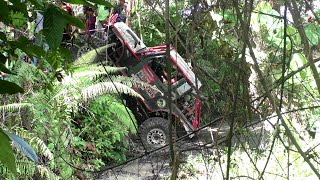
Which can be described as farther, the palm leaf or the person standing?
the palm leaf

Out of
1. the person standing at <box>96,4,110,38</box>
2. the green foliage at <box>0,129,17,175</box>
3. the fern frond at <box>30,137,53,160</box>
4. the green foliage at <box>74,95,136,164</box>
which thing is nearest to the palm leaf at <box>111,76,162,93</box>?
the green foliage at <box>74,95,136,164</box>

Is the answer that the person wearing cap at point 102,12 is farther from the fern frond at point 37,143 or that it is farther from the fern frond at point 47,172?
the fern frond at point 47,172

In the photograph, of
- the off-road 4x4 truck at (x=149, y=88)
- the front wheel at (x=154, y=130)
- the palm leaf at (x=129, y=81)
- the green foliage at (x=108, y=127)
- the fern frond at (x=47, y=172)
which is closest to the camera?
the fern frond at (x=47, y=172)

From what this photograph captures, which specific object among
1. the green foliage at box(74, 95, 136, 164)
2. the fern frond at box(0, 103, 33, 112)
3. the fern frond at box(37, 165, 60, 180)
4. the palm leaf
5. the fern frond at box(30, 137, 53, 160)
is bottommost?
the fern frond at box(37, 165, 60, 180)

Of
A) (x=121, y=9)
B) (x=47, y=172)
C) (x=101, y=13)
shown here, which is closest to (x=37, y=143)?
(x=47, y=172)

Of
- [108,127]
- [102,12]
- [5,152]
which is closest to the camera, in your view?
[5,152]

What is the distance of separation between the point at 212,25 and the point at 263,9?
28 centimetres

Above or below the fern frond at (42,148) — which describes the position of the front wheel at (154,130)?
above

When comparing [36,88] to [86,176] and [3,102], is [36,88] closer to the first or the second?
[3,102]

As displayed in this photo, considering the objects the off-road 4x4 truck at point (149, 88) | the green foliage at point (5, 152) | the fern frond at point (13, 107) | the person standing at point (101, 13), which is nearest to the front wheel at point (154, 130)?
the off-road 4x4 truck at point (149, 88)

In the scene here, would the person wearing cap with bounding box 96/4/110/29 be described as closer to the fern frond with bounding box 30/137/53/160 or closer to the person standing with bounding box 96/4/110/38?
the person standing with bounding box 96/4/110/38

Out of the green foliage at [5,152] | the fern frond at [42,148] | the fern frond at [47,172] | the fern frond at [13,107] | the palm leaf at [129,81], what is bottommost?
the green foliage at [5,152]

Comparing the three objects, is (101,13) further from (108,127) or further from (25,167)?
(108,127)

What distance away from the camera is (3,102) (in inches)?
198
